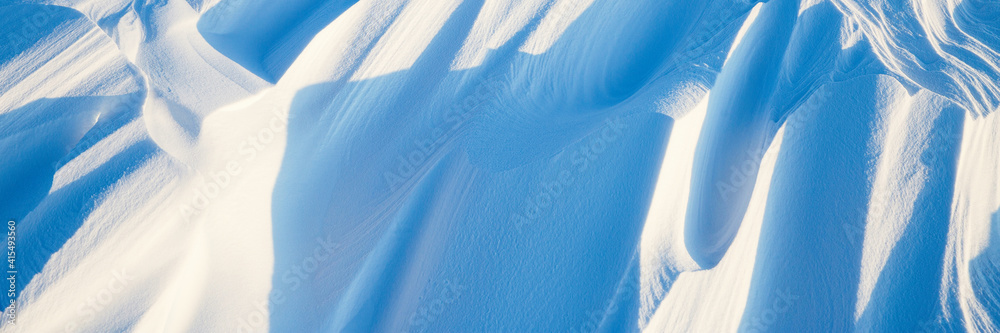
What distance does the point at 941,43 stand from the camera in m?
1.26

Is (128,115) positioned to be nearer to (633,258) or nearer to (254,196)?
(254,196)

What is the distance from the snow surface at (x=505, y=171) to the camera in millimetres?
1079

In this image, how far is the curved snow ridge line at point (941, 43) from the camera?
45.9 inches

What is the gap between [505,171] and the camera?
1196 millimetres

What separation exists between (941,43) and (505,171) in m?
1.17

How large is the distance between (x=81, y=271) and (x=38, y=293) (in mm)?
89

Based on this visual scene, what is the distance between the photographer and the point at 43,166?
1.21 m

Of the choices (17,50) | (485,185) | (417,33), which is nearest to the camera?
(485,185)

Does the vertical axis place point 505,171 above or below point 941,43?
above

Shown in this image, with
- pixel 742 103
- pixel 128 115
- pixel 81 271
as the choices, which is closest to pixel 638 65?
pixel 742 103

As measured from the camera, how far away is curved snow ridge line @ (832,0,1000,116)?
1166mm

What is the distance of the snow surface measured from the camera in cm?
108

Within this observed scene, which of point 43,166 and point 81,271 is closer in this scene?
point 81,271

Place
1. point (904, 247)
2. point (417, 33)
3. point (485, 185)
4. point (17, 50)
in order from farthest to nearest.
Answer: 1. point (417, 33)
2. point (17, 50)
3. point (485, 185)
4. point (904, 247)
